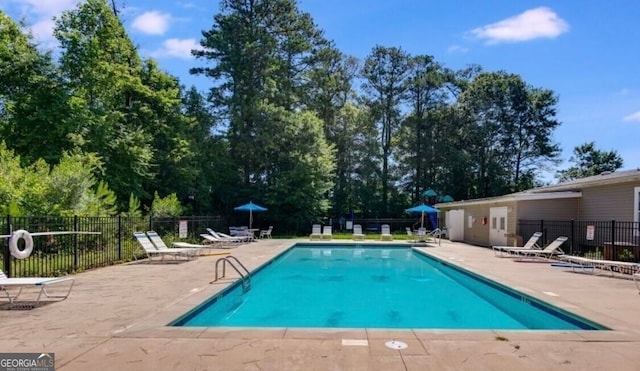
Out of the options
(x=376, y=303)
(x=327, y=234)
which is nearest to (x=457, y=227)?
(x=327, y=234)

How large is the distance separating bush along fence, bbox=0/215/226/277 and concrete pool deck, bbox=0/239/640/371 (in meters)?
2.83

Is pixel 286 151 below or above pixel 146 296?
above

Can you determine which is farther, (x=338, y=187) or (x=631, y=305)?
(x=338, y=187)

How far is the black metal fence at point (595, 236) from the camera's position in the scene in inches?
480

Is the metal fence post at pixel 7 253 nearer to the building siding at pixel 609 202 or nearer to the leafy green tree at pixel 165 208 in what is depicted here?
the leafy green tree at pixel 165 208

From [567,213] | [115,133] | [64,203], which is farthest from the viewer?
[115,133]

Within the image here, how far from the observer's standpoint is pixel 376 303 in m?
8.78

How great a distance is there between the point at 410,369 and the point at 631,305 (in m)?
4.97

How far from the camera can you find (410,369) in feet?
12.8

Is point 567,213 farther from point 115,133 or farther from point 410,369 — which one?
point 115,133

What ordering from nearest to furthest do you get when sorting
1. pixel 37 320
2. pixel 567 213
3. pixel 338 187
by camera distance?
pixel 37 320 < pixel 567 213 < pixel 338 187

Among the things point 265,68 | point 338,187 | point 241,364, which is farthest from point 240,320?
point 338,187

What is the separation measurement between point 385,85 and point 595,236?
23.9 m

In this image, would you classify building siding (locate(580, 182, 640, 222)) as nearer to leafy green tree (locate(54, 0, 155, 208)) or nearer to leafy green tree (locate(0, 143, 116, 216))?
leafy green tree (locate(0, 143, 116, 216))
